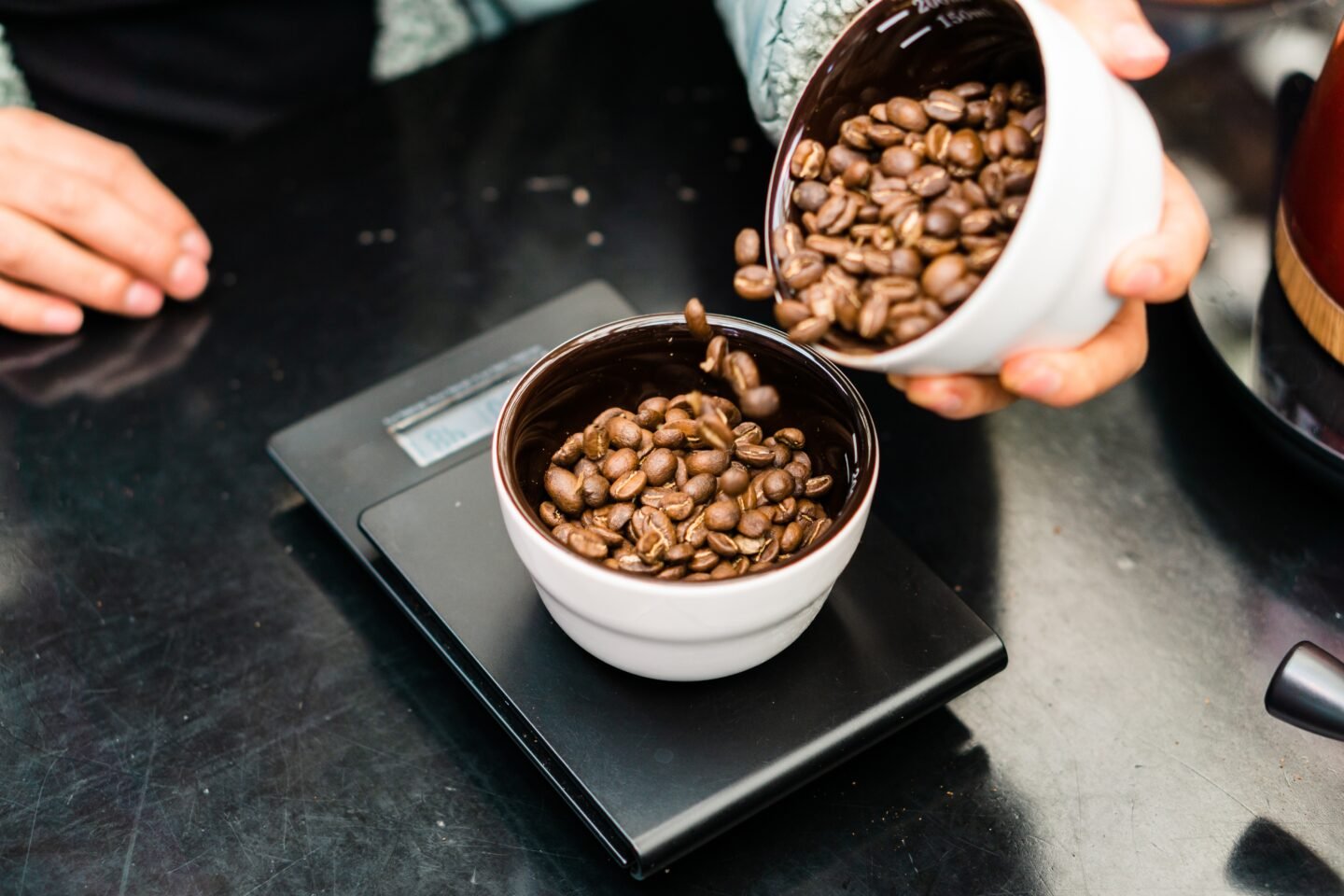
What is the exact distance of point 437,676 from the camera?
991 millimetres

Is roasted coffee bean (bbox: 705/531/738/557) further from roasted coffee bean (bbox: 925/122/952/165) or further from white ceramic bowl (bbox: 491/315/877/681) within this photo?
roasted coffee bean (bbox: 925/122/952/165)

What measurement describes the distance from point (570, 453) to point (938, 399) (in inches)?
11.2

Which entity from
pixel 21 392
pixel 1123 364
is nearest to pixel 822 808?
pixel 1123 364

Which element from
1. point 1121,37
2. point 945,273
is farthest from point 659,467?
point 1121,37

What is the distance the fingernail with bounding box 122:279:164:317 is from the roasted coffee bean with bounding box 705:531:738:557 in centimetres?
77

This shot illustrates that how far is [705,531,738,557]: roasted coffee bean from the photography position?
853 mm

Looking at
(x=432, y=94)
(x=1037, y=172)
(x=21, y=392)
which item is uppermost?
(x=1037, y=172)

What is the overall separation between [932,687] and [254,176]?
41.2 inches

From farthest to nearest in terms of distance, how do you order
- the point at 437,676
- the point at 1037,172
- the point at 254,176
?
the point at 254,176 → the point at 437,676 → the point at 1037,172

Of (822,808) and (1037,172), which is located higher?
(1037,172)

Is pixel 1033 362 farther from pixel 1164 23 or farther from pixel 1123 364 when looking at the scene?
pixel 1164 23

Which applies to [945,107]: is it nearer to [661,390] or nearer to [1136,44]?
[1136,44]

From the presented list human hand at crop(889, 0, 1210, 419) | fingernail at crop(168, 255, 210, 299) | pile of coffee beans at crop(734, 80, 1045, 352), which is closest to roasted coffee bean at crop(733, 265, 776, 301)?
pile of coffee beans at crop(734, 80, 1045, 352)

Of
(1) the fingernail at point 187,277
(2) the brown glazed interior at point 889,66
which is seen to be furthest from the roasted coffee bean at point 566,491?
(1) the fingernail at point 187,277
